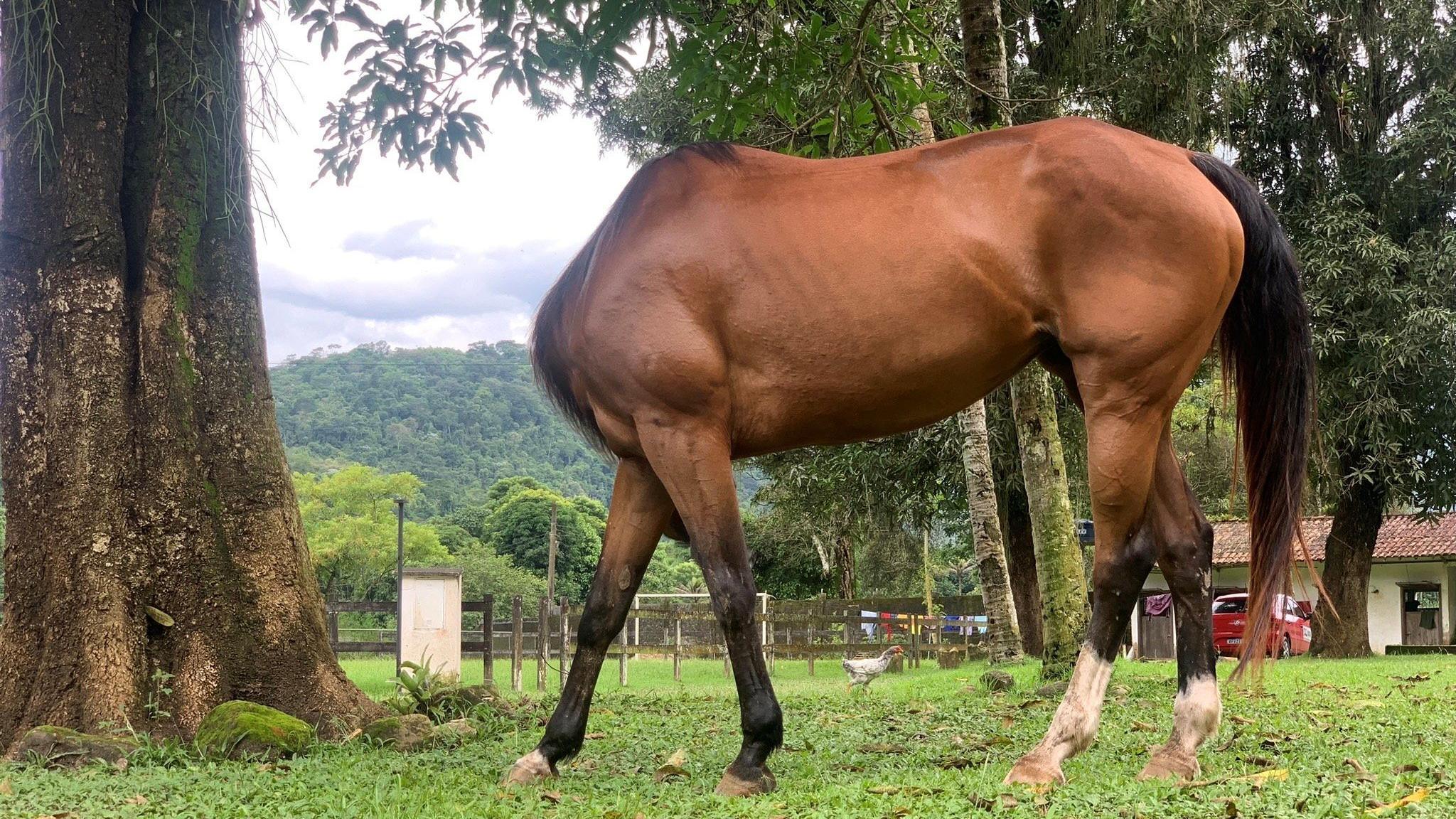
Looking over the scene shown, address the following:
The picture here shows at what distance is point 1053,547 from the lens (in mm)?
7695

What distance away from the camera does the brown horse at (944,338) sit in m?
3.90

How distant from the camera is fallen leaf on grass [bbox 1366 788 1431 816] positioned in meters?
2.93

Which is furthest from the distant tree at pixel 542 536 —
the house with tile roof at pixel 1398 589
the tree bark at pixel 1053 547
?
the tree bark at pixel 1053 547

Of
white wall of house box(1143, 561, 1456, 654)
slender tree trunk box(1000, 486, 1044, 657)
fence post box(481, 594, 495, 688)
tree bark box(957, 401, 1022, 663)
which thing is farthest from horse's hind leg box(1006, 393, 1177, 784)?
white wall of house box(1143, 561, 1456, 654)

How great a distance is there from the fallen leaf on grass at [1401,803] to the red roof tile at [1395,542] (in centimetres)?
2881

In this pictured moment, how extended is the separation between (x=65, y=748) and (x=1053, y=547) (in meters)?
5.73

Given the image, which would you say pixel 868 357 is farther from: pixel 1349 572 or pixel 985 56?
pixel 1349 572

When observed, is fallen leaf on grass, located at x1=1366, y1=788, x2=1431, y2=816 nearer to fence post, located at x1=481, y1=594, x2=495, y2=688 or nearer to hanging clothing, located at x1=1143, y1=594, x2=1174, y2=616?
fence post, located at x1=481, y1=594, x2=495, y2=688

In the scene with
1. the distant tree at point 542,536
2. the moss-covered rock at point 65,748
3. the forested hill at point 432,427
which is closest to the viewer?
the moss-covered rock at point 65,748

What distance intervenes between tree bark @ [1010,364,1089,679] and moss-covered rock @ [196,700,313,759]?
4745 mm

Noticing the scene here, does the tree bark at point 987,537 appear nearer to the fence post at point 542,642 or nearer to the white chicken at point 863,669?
the white chicken at point 863,669

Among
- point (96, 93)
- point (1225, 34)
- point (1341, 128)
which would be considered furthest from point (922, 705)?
point (1341, 128)

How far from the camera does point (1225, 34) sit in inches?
594

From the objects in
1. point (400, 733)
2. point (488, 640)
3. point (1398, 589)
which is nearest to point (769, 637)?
point (488, 640)
